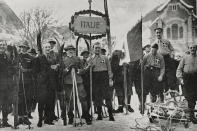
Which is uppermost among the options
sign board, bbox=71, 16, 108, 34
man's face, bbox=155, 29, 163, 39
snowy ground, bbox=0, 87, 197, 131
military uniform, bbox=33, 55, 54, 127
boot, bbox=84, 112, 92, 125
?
sign board, bbox=71, 16, 108, 34

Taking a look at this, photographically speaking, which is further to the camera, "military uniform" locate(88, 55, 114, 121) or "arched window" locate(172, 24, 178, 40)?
"arched window" locate(172, 24, 178, 40)

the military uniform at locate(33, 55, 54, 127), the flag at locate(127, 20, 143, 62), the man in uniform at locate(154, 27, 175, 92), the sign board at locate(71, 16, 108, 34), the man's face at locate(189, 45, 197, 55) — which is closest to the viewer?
the military uniform at locate(33, 55, 54, 127)

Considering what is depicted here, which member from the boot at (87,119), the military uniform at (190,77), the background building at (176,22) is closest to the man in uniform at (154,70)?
the military uniform at (190,77)

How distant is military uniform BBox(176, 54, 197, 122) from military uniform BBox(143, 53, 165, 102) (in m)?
0.54

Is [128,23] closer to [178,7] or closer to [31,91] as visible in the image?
[178,7]

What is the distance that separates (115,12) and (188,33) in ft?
5.93

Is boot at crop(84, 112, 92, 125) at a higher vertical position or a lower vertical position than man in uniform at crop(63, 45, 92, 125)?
lower

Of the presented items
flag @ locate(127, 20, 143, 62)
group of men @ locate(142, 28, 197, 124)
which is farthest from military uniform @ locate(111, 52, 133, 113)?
group of men @ locate(142, 28, 197, 124)

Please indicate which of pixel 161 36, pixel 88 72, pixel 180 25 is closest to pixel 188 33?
pixel 180 25

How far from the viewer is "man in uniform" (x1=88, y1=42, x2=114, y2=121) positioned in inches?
220

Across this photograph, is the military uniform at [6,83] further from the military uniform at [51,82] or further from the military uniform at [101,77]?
the military uniform at [101,77]

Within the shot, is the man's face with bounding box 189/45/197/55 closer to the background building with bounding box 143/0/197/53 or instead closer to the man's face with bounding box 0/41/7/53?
the background building with bounding box 143/0/197/53

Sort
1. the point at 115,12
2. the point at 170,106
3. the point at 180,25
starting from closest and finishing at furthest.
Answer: the point at 170,106 < the point at 115,12 < the point at 180,25

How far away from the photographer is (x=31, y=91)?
562 cm
